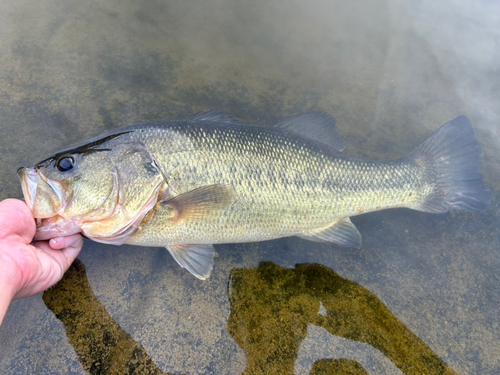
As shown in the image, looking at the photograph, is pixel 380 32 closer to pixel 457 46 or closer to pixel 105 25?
pixel 457 46

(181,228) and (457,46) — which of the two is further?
(457,46)

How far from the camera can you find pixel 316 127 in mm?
2574

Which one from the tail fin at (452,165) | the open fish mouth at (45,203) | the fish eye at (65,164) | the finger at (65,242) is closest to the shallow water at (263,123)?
the finger at (65,242)

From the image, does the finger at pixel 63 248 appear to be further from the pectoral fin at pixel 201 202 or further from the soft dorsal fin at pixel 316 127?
the soft dorsal fin at pixel 316 127

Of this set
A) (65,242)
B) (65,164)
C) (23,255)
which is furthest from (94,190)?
(23,255)

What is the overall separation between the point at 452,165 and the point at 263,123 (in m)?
1.88

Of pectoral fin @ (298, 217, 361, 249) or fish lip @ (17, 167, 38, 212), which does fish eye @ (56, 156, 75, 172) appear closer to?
fish lip @ (17, 167, 38, 212)

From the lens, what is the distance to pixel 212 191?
2033 millimetres

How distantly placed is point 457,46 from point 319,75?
7.52 feet

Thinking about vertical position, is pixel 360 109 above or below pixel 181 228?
below

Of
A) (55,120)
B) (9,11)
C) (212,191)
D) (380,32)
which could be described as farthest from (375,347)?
(9,11)

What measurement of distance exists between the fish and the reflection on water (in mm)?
A: 377

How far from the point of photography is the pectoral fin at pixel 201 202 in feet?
6.59

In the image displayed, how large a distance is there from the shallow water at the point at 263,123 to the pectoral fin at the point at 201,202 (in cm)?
57
